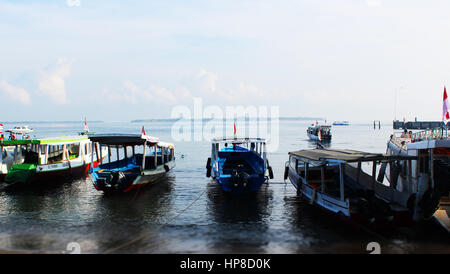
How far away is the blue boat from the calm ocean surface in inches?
35.9

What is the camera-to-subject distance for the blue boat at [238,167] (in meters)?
18.6

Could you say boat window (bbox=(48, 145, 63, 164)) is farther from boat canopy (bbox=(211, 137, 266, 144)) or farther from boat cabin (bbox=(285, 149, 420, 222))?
boat cabin (bbox=(285, 149, 420, 222))

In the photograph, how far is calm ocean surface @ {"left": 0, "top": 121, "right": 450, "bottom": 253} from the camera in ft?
39.4

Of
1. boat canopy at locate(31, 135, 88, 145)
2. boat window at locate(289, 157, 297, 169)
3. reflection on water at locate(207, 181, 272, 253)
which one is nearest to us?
reflection on water at locate(207, 181, 272, 253)

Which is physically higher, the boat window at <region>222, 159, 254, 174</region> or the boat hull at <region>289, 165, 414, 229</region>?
the boat window at <region>222, 159, 254, 174</region>

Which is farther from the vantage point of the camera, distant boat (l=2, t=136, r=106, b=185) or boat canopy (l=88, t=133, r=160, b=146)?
distant boat (l=2, t=136, r=106, b=185)

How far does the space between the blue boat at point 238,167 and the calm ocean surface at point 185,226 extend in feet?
2.99

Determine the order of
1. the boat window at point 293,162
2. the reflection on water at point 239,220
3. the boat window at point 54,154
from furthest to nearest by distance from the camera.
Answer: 1. the boat window at point 54,154
2. the boat window at point 293,162
3. the reflection on water at point 239,220

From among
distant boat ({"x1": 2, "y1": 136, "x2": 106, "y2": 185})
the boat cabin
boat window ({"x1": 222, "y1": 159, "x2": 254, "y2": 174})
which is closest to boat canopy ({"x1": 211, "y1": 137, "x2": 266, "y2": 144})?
boat window ({"x1": 222, "y1": 159, "x2": 254, "y2": 174})

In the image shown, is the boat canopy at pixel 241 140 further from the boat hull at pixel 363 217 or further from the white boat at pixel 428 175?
the boat hull at pixel 363 217

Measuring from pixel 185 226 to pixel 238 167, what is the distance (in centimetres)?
825

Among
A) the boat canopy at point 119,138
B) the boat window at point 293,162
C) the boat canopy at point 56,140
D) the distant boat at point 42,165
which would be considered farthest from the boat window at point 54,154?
the boat window at point 293,162

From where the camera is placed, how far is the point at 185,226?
14.5m
